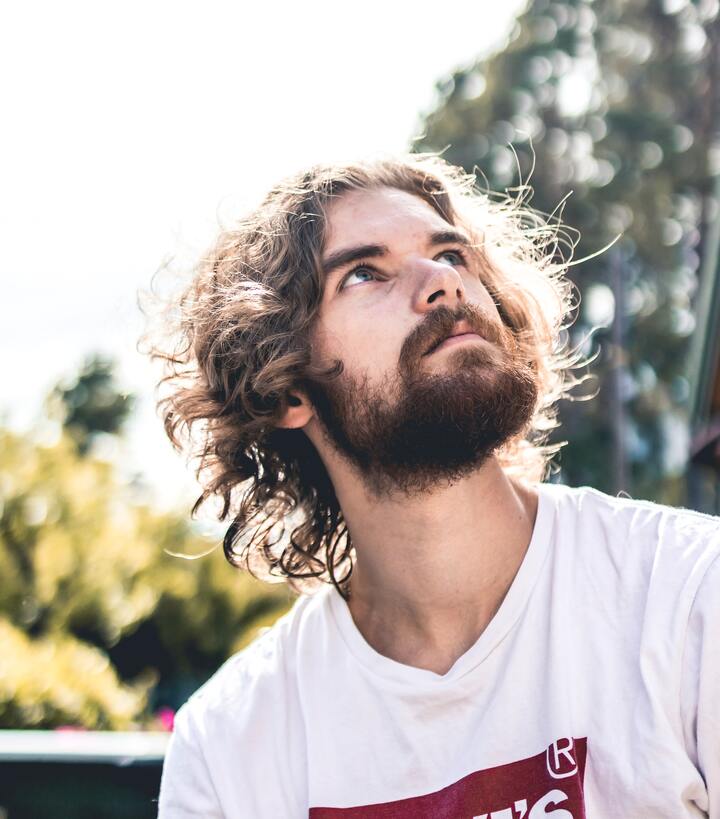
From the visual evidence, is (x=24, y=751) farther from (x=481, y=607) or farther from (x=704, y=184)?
(x=704, y=184)

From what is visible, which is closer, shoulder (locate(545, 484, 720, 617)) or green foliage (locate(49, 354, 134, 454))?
shoulder (locate(545, 484, 720, 617))

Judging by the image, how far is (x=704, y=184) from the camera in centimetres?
2364

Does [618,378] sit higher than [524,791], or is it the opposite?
[524,791]

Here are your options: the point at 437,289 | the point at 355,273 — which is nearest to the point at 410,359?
the point at 437,289

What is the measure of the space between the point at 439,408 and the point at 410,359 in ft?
0.48

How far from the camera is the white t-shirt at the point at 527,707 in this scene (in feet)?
6.45

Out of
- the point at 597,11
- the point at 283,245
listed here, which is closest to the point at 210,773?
the point at 283,245

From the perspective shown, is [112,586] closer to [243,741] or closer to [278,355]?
[278,355]

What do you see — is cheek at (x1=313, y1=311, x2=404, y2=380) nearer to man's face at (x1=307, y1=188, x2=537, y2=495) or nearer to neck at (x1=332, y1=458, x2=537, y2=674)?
man's face at (x1=307, y1=188, x2=537, y2=495)

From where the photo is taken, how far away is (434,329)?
245 cm

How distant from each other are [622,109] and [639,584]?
23.8m

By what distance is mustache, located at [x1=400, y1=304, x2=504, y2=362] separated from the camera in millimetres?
2436

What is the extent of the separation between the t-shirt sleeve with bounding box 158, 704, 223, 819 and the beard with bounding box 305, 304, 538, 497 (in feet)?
2.64

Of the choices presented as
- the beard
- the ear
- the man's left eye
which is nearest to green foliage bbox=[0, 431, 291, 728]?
the ear
